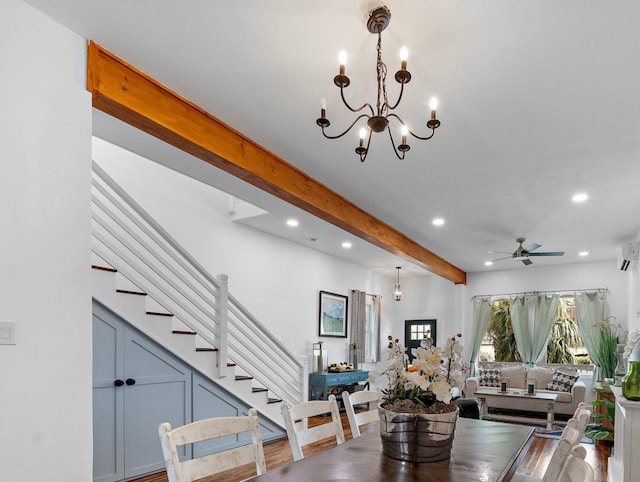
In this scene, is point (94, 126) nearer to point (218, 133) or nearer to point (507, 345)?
point (218, 133)

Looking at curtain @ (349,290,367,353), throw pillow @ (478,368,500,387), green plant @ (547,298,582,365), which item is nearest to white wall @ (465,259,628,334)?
green plant @ (547,298,582,365)

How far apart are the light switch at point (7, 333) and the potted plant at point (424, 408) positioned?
62.3 inches

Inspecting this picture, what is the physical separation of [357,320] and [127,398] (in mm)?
5699

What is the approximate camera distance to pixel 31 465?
1970 mm

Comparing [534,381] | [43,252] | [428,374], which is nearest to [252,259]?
[43,252]

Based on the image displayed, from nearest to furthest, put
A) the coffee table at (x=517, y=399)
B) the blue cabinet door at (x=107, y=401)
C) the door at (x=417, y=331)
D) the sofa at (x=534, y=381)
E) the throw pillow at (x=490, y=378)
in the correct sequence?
the blue cabinet door at (x=107, y=401) → the coffee table at (x=517, y=399) → the sofa at (x=534, y=381) → the throw pillow at (x=490, y=378) → the door at (x=417, y=331)

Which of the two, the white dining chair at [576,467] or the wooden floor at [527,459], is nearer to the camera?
the white dining chair at [576,467]

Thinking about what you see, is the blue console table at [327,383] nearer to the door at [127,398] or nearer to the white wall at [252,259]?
the white wall at [252,259]

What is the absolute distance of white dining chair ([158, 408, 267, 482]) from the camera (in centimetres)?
158

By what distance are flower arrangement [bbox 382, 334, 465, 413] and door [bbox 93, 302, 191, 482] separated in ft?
9.08

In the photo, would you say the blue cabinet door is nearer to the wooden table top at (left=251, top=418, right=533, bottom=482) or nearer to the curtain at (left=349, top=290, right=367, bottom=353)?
the wooden table top at (left=251, top=418, right=533, bottom=482)

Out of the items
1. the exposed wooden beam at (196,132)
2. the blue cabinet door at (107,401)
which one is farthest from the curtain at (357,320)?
the blue cabinet door at (107,401)

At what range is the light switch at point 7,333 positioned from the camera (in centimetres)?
193

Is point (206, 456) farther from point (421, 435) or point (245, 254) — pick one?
point (245, 254)
